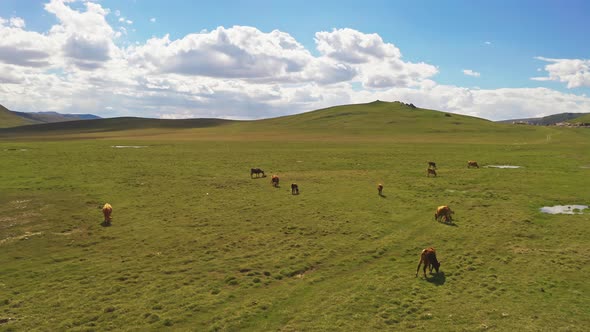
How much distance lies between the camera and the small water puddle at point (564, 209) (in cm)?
3092

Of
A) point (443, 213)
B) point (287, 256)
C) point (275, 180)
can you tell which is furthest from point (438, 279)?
point (275, 180)

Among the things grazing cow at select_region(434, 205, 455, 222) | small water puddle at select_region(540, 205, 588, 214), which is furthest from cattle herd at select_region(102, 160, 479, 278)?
small water puddle at select_region(540, 205, 588, 214)

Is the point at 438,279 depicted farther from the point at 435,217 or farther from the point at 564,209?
the point at 564,209

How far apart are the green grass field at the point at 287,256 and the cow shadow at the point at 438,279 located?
0.34ft

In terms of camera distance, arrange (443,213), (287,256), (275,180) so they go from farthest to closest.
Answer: (275,180) < (443,213) < (287,256)

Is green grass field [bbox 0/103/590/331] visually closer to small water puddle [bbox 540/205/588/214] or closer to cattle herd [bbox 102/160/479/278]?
cattle herd [bbox 102/160/479/278]

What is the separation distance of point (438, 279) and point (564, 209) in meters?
20.8

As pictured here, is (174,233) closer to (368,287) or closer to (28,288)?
(28,288)

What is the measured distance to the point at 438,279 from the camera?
60.1 ft

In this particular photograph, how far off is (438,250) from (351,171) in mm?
32273

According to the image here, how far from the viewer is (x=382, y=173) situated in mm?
52281

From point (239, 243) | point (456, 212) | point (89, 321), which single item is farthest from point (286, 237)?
point (456, 212)

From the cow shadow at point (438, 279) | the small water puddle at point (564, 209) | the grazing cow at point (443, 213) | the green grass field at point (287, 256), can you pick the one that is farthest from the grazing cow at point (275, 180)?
the cow shadow at point (438, 279)

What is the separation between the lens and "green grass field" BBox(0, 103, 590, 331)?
15.0m
